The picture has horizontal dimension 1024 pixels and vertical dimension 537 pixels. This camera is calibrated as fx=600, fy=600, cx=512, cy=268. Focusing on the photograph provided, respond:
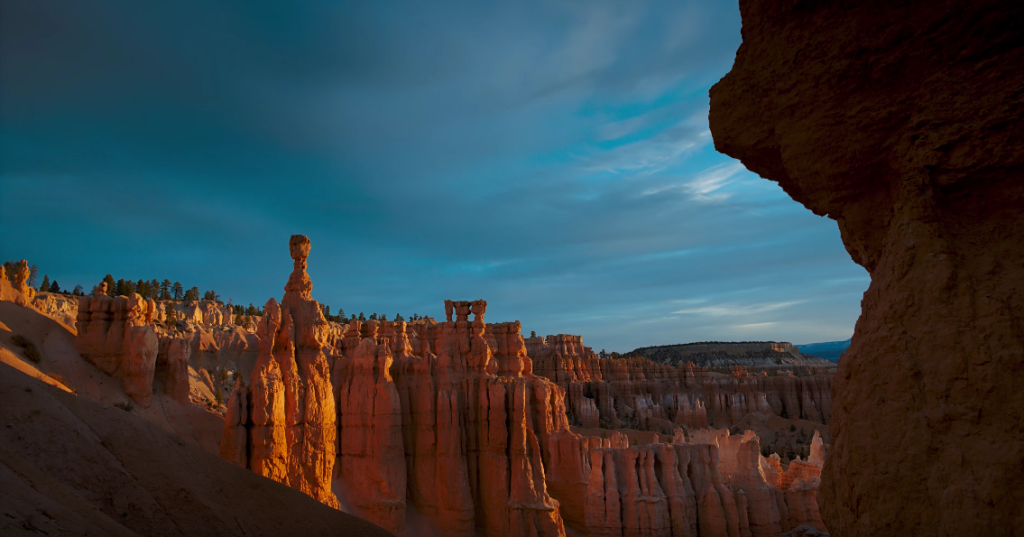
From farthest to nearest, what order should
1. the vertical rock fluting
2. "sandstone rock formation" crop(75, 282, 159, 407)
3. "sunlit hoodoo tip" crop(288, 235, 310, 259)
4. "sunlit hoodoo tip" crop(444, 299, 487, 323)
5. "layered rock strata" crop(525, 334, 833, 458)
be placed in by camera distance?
"layered rock strata" crop(525, 334, 833, 458)
"sunlit hoodoo tip" crop(444, 299, 487, 323)
"sunlit hoodoo tip" crop(288, 235, 310, 259)
"sandstone rock formation" crop(75, 282, 159, 407)
the vertical rock fluting

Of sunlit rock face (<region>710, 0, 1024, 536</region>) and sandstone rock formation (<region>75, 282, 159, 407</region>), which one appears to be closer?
sunlit rock face (<region>710, 0, 1024, 536</region>)

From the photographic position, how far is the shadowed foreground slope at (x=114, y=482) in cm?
832

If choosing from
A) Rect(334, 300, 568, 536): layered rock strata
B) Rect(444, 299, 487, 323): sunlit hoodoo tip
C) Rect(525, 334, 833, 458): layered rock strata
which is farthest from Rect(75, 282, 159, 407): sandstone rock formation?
Rect(525, 334, 833, 458): layered rock strata

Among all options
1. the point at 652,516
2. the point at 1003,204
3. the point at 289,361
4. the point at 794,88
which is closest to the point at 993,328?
the point at 1003,204

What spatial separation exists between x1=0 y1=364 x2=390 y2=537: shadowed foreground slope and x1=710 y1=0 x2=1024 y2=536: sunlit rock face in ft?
30.9

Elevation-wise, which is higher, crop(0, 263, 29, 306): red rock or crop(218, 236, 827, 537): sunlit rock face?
crop(0, 263, 29, 306): red rock

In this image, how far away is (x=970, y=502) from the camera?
4.84 meters

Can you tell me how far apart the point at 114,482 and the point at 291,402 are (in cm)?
915

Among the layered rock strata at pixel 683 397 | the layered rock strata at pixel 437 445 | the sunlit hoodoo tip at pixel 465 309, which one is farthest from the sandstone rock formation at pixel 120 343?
the layered rock strata at pixel 683 397

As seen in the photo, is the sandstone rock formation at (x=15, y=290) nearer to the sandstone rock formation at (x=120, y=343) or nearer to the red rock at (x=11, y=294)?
the red rock at (x=11, y=294)

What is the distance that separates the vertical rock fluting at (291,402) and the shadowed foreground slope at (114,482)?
4.87 m

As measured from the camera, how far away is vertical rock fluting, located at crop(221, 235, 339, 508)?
709 inches

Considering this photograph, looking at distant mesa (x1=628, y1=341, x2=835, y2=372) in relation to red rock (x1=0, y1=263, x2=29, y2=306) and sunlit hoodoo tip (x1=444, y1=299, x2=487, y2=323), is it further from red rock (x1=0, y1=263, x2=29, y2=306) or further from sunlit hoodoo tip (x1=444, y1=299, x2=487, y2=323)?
red rock (x1=0, y1=263, x2=29, y2=306)

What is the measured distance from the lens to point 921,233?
5.72 m
